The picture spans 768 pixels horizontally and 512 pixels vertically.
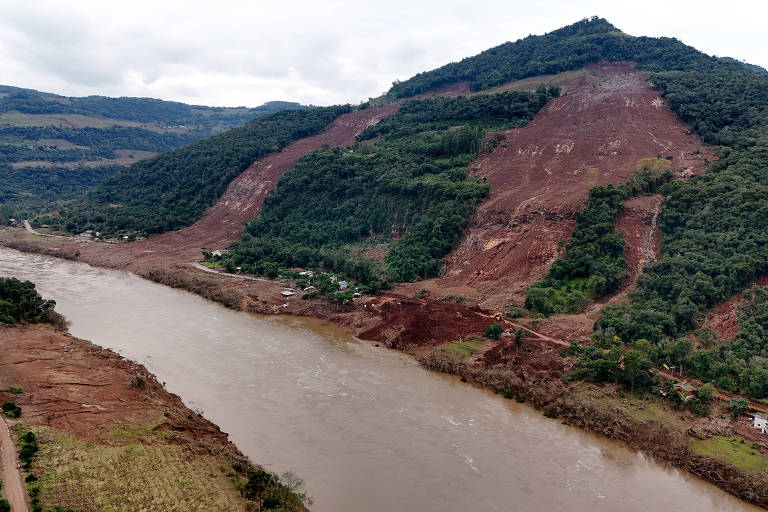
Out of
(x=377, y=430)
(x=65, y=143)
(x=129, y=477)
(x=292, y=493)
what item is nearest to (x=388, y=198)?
(x=377, y=430)

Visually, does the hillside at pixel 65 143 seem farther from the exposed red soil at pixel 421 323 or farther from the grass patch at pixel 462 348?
the grass patch at pixel 462 348

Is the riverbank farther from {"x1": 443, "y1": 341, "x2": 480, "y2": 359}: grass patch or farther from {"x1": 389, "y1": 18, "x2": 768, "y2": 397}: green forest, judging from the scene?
{"x1": 389, "y1": 18, "x2": 768, "y2": 397}: green forest

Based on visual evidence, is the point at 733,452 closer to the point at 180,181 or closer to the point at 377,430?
the point at 377,430

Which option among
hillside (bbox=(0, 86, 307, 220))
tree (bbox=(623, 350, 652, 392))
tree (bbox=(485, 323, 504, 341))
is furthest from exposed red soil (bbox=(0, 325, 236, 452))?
hillside (bbox=(0, 86, 307, 220))

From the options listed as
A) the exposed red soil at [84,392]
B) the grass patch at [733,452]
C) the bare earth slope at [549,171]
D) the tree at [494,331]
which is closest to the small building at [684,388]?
the grass patch at [733,452]

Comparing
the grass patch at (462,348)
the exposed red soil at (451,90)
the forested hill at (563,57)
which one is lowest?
the grass patch at (462,348)

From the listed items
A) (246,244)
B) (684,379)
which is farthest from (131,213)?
(684,379)
